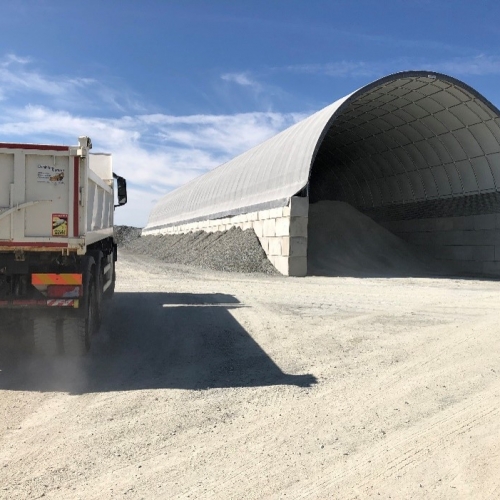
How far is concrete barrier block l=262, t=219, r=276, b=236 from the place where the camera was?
876 inches

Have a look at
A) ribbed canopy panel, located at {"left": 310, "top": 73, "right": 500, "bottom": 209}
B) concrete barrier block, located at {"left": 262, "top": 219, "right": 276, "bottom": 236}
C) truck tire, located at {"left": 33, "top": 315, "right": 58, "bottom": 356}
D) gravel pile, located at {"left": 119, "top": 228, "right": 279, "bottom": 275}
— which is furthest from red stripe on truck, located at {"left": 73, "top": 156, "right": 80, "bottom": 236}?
ribbed canopy panel, located at {"left": 310, "top": 73, "right": 500, "bottom": 209}

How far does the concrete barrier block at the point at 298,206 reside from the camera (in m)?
20.5

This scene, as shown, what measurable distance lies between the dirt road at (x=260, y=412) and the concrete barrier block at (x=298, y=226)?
10.6 m

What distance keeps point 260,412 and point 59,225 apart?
136 inches

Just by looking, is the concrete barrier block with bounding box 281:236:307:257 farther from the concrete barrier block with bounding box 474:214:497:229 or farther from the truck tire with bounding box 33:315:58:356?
the truck tire with bounding box 33:315:58:356

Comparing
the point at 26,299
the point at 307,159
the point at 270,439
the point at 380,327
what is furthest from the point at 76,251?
the point at 307,159

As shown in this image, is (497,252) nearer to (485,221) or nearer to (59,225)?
(485,221)

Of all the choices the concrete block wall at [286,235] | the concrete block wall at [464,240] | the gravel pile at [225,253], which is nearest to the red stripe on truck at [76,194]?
the concrete block wall at [286,235]

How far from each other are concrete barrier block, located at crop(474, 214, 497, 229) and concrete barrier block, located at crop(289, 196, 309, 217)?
9594 mm

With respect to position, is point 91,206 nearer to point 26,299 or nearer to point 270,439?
point 26,299

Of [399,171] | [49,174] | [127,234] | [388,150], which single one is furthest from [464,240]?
[127,234]

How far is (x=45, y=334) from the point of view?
6.82 meters

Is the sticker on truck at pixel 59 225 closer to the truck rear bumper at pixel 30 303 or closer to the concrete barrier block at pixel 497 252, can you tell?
the truck rear bumper at pixel 30 303

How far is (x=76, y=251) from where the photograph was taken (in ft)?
21.7
